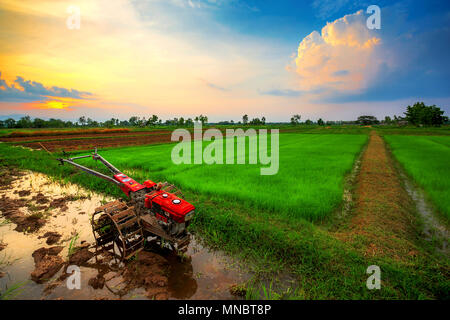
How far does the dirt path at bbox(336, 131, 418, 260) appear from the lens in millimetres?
3703

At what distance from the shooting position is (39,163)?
1142 centimetres

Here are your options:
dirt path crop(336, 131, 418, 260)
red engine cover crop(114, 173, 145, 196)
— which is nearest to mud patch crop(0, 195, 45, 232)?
red engine cover crop(114, 173, 145, 196)

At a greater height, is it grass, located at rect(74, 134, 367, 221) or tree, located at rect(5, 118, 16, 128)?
tree, located at rect(5, 118, 16, 128)

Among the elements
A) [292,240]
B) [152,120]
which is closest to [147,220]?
[292,240]

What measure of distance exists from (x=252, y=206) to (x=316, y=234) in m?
1.84

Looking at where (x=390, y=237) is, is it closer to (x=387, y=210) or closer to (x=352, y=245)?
(x=352, y=245)

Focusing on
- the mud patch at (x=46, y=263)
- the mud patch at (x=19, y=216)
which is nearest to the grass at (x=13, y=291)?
the mud patch at (x=46, y=263)

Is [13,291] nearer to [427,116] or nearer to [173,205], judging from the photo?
[173,205]

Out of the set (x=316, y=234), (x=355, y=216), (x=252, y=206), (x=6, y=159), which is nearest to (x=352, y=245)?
(x=316, y=234)

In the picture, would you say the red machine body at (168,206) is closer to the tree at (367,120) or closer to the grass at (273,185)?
the grass at (273,185)

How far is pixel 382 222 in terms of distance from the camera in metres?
4.68

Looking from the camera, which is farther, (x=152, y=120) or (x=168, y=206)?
(x=152, y=120)

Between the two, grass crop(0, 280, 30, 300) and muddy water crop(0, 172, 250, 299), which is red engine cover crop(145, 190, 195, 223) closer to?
muddy water crop(0, 172, 250, 299)

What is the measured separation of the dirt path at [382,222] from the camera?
3703 mm
